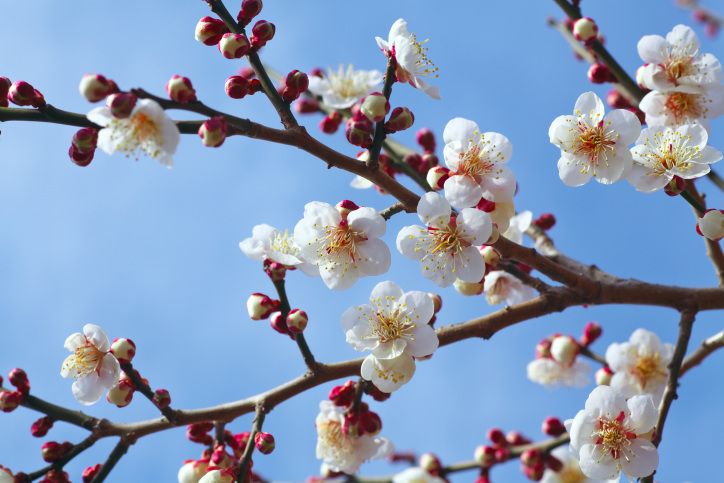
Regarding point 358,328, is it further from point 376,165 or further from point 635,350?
point 635,350

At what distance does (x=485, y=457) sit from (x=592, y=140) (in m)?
1.61

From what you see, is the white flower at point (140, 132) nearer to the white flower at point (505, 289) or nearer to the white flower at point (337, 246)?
the white flower at point (337, 246)

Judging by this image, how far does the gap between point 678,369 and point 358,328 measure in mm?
1018

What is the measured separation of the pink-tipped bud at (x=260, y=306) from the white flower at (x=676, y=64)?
5.11 feet

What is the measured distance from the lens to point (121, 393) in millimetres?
2320

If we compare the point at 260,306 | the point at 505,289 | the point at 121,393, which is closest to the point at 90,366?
the point at 121,393

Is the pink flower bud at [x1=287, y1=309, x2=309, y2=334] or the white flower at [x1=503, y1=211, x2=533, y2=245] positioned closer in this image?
the pink flower bud at [x1=287, y1=309, x2=309, y2=334]

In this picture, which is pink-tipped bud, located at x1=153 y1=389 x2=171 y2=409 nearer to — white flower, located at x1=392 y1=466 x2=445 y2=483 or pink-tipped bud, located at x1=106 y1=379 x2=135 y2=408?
pink-tipped bud, located at x1=106 y1=379 x2=135 y2=408

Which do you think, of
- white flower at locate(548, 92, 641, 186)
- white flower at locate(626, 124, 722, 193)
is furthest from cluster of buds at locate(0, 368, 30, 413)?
white flower at locate(626, 124, 722, 193)

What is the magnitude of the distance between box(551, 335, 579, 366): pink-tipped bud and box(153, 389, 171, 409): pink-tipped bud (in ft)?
6.36

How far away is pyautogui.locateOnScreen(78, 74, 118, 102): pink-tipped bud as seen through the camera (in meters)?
1.77

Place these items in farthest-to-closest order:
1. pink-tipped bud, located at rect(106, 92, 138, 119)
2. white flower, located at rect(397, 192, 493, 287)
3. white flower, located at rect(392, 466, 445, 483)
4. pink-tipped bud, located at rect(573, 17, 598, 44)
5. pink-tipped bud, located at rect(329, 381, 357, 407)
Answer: white flower, located at rect(392, 466, 445, 483)
pink-tipped bud, located at rect(573, 17, 598, 44)
pink-tipped bud, located at rect(329, 381, 357, 407)
white flower, located at rect(397, 192, 493, 287)
pink-tipped bud, located at rect(106, 92, 138, 119)

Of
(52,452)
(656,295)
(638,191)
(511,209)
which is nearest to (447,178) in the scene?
(511,209)

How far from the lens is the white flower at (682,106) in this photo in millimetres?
2754
